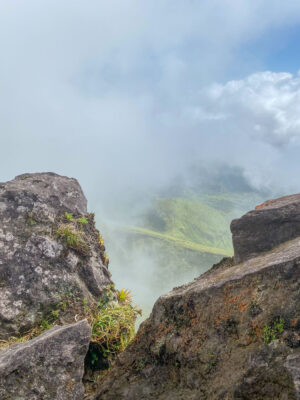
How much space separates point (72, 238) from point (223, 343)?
23.8ft

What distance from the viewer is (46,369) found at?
6.81 metres

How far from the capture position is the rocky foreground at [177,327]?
5.53 meters

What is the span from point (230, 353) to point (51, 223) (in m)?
8.42

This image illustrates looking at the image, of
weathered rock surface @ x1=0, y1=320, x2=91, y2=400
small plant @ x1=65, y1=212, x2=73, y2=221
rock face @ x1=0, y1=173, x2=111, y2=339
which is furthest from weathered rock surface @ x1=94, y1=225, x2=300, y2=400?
small plant @ x1=65, y1=212, x2=73, y2=221

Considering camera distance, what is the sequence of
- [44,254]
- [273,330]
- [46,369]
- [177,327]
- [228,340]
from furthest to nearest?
[44,254]
[177,327]
[46,369]
[228,340]
[273,330]

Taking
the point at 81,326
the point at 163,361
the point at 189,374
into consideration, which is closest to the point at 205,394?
the point at 189,374

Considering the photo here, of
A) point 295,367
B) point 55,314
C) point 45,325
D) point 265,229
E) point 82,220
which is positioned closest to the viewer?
point 295,367

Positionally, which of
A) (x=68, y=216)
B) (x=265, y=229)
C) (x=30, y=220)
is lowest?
(x=265, y=229)

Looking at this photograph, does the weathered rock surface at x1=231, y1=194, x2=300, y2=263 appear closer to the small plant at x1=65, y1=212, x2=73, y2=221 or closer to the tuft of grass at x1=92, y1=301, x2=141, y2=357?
the tuft of grass at x1=92, y1=301, x2=141, y2=357

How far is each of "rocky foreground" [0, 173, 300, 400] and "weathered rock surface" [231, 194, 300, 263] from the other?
0.08ft

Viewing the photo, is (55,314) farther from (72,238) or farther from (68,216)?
(68,216)

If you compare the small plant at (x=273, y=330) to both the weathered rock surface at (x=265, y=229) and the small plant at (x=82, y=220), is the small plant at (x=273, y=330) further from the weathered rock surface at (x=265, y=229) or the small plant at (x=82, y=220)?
the small plant at (x=82, y=220)

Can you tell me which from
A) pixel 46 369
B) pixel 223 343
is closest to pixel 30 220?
pixel 46 369

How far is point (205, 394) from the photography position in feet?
19.1
